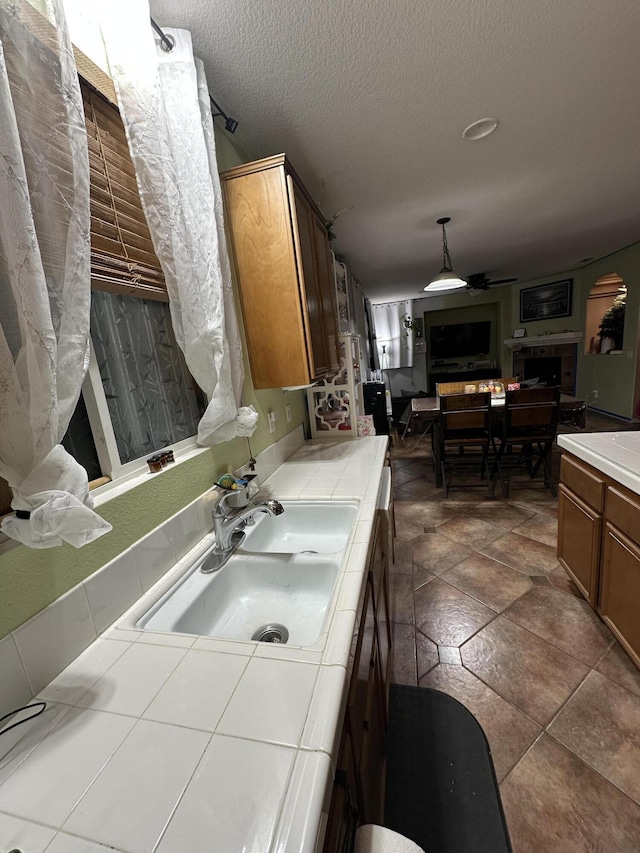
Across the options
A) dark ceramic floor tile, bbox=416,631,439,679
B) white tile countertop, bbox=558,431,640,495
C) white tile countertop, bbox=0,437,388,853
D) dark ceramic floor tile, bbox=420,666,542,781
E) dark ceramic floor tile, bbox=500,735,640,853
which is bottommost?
dark ceramic floor tile, bbox=500,735,640,853

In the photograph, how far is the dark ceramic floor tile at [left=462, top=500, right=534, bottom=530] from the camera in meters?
2.58

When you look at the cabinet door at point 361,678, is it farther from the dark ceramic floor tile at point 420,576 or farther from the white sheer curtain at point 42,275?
the dark ceramic floor tile at point 420,576

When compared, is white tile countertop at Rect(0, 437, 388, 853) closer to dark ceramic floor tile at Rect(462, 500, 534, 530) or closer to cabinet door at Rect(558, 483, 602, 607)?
cabinet door at Rect(558, 483, 602, 607)

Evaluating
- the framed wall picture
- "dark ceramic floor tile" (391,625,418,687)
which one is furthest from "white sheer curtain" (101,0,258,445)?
the framed wall picture

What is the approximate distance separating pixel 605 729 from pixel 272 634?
1.32m

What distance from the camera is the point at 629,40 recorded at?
49.9 inches

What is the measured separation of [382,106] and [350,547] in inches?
74.9

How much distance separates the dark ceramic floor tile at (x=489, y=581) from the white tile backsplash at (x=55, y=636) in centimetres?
189

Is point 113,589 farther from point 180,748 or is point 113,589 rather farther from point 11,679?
point 180,748

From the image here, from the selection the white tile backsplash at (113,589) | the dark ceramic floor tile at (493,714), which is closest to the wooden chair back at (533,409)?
the dark ceramic floor tile at (493,714)

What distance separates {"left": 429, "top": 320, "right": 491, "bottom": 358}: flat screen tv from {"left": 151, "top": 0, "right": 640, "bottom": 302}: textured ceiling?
411cm

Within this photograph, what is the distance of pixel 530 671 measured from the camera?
1.43m

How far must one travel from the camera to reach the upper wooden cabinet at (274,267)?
1.32 m

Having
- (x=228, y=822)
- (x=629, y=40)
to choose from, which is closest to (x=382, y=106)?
(x=629, y=40)
